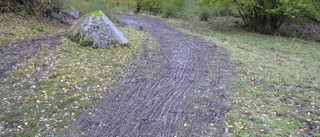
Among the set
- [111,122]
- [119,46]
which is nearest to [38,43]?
[119,46]

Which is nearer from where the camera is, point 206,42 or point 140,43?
point 140,43

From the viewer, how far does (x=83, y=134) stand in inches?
158

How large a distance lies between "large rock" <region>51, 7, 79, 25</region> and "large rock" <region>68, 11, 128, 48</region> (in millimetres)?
4760

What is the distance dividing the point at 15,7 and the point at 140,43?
754 centimetres

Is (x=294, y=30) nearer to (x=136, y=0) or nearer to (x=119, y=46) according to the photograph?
(x=119, y=46)

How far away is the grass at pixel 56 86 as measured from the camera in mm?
4234


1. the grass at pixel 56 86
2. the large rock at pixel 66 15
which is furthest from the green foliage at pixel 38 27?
the grass at pixel 56 86

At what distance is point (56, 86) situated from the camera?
18.8 feet

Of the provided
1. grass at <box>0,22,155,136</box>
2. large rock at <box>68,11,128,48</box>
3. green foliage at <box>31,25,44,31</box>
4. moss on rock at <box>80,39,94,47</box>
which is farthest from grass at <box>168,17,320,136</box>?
green foliage at <box>31,25,44,31</box>

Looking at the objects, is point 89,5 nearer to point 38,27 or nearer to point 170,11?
point 38,27

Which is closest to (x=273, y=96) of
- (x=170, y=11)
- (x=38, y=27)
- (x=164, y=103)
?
(x=164, y=103)

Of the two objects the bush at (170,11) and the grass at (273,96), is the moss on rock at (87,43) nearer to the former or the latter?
the grass at (273,96)

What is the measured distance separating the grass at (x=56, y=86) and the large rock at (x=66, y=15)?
5830 mm

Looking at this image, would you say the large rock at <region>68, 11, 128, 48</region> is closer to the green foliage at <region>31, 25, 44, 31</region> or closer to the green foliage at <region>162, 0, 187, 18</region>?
the green foliage at <region>31, 25, 44, 31</region>
